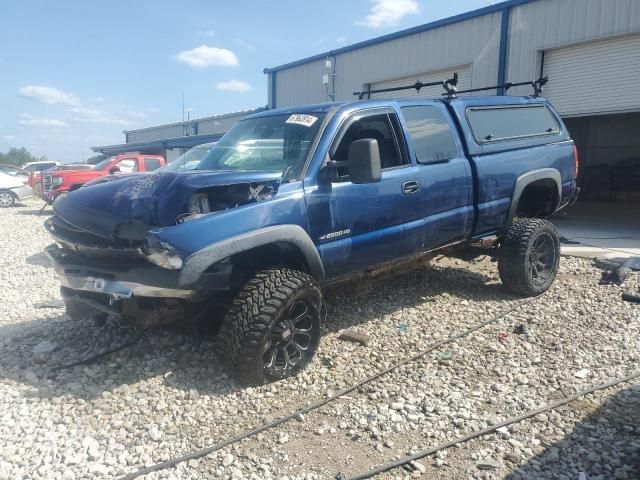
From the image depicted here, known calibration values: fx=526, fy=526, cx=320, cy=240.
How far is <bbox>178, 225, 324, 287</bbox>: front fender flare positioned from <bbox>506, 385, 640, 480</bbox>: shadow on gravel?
1.86 metres

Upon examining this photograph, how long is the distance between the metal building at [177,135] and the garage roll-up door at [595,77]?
14.0 meters

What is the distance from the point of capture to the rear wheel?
17047 mm

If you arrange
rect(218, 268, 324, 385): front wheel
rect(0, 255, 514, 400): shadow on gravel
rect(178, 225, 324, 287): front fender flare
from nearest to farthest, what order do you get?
rect(178, 225, 324, 287): front fender flare < rect(218, 268, 324, 385): front wheel < rect(0, 255, 514, 400): shadow on gravel

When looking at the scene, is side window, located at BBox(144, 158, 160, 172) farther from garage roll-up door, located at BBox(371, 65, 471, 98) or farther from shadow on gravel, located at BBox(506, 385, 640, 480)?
shadow on gravel, located at BBox(506, 385, 640, 480)

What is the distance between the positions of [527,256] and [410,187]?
5.90ft

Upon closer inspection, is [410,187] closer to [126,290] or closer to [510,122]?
[510,122]

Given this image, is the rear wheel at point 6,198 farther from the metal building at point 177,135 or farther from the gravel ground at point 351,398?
the gravel ground at point 351,398

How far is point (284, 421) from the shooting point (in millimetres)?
3270

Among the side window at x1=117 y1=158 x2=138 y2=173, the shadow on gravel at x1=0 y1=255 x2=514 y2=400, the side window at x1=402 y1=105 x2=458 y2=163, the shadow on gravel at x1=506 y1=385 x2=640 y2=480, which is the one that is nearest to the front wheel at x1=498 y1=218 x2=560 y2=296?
the shadow on gravel at x1=0 y1=255 x2=514 y2=400

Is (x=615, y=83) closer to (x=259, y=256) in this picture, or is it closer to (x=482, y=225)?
(x=482, y=225)

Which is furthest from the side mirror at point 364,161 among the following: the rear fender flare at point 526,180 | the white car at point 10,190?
the white car at point 10,190

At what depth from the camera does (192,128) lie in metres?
33.2

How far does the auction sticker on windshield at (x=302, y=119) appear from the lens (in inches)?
164

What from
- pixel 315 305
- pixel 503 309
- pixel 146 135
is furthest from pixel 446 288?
pixel 146 135
